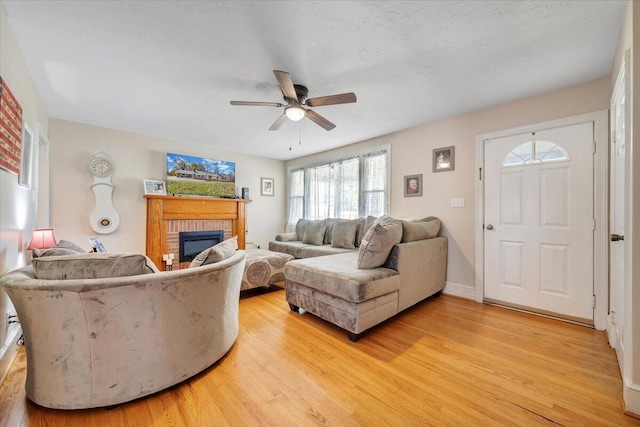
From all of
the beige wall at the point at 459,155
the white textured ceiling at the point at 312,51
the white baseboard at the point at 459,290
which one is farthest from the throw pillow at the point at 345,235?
the white textured ceiling at the point at 312,51

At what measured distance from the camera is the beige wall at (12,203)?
5.34 feet

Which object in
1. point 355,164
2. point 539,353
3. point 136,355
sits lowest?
point 539,353

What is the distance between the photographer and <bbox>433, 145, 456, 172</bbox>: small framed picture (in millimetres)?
3314

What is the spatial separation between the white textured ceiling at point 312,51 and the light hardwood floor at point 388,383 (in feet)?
7.60

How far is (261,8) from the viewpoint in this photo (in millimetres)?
1566

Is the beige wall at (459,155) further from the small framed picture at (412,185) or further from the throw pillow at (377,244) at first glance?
the throw pillow at (377,244)

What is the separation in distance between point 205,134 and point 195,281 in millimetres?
3263

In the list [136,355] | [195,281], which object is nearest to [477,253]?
[195,281]

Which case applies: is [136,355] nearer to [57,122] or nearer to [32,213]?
[32,213]

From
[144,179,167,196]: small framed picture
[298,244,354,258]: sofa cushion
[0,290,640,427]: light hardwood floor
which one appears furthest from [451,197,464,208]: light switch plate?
[144,179,167,196]: small framed picture

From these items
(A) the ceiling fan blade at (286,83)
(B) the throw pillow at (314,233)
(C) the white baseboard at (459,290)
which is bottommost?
(C) the white baseboard at (459,290)

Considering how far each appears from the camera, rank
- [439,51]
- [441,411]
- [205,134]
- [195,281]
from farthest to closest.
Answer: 1. [205,134]
2. [439,51]
3. [195,281]
4. [441,411]

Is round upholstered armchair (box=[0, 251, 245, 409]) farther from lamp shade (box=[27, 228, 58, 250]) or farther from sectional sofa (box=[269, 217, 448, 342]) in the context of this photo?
sectional sofa (box=[269, 217, 448, 342])

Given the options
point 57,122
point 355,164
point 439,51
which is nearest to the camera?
point 439,51
